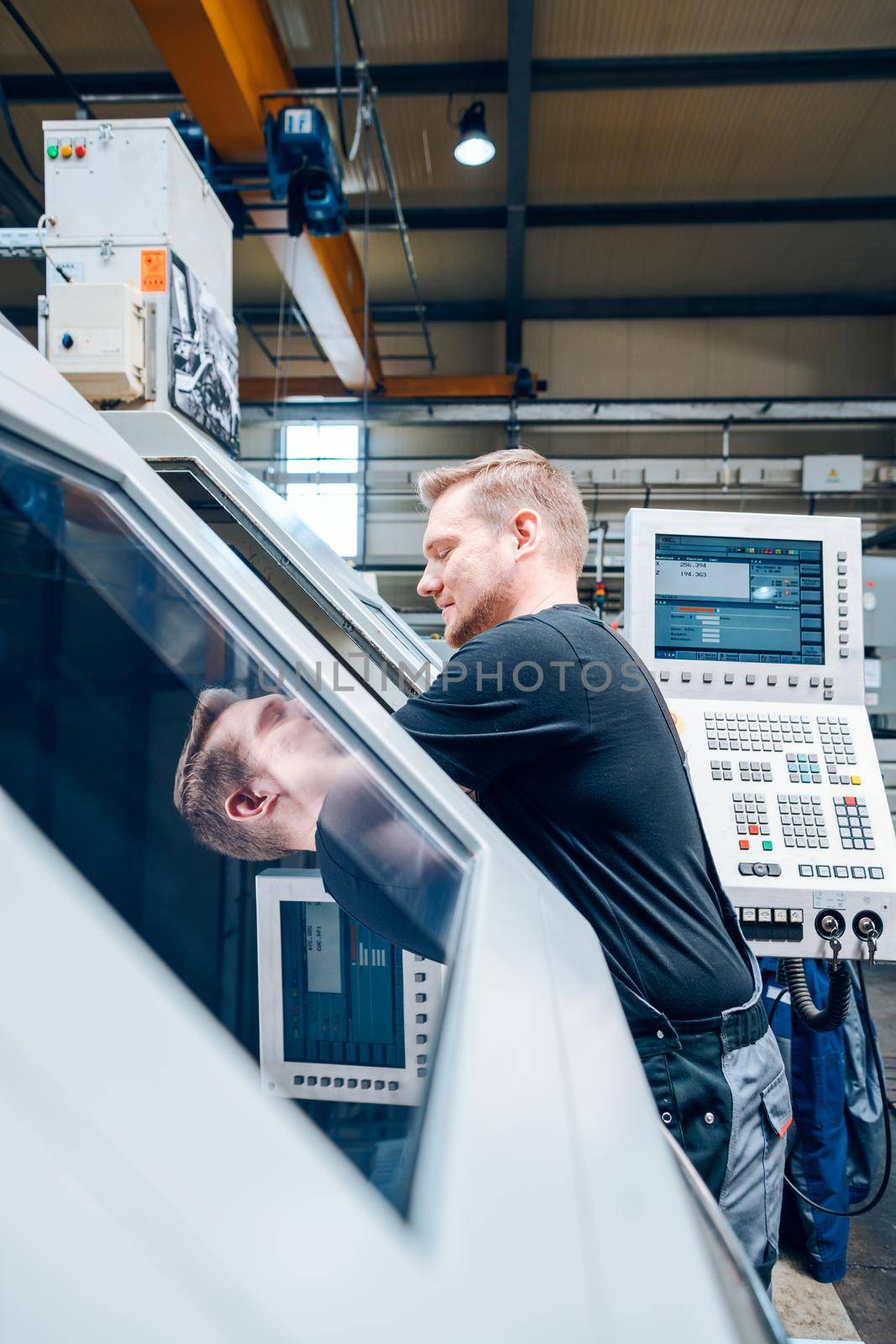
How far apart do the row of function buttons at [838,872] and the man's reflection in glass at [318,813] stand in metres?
0.86

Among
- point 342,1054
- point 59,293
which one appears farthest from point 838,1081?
point 59,293

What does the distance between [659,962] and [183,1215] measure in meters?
0.63

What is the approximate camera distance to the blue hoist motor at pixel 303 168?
3168 mm

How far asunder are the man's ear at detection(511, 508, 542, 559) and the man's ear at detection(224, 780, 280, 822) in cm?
42

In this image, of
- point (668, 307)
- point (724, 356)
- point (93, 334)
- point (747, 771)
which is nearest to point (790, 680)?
point (747, 771)

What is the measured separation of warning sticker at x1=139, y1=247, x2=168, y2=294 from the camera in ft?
4.87

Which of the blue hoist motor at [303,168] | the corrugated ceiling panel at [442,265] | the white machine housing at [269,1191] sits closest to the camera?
the white machine housing at [269,1191]

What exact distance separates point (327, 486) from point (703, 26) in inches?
167

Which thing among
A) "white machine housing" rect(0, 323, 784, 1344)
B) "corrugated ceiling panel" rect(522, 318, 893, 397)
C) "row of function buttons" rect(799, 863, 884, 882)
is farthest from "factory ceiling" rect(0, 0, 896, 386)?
"white machine housing" rect(0, 323, 784, 1344)

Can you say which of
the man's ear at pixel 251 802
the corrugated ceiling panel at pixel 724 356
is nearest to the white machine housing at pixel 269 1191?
the man's ear at pixel 251 802

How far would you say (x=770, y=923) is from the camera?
125 cm

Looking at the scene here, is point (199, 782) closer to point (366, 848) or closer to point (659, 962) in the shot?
point (366, 848)

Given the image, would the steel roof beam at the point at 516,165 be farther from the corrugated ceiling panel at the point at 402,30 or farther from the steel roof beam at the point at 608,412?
the steel roof beam at the point at 608,412
